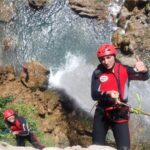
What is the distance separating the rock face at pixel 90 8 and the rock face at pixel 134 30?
78 cm

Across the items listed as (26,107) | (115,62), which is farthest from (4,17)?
(115,62)

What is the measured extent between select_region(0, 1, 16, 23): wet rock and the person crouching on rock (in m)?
7.81

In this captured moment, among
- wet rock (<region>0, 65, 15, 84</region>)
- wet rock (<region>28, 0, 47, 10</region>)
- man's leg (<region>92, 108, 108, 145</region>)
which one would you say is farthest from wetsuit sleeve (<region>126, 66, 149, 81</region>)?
wet rock (<region>28, 0, 47, 10</region>)

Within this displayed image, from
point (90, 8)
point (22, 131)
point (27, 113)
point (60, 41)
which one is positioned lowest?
point (27, 113)

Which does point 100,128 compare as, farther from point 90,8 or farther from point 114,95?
point 90,8

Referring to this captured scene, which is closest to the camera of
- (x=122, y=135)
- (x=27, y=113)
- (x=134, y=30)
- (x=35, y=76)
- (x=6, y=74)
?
(x=122, y=135)

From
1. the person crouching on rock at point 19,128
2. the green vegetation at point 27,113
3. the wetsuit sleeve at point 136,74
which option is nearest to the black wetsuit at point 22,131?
the person crouching on rock at point 19,128

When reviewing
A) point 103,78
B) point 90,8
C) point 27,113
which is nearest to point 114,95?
point 103,78

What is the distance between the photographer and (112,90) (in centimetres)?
629

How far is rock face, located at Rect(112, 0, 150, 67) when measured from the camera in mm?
15633

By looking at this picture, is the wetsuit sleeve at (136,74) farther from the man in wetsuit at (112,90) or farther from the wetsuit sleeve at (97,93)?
the wetsuit sleeve at (97,93)

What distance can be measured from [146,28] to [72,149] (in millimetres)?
11357

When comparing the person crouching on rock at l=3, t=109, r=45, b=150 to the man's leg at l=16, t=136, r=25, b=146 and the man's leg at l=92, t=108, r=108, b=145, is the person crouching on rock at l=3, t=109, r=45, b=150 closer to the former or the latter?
the man's leg at l=16, t=136, r=25, b=146

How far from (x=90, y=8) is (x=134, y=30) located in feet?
8.68
